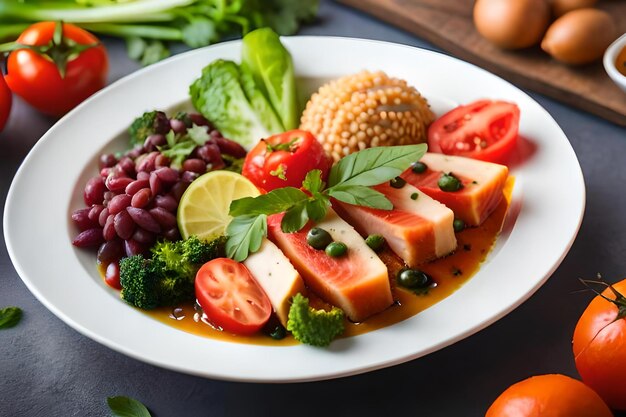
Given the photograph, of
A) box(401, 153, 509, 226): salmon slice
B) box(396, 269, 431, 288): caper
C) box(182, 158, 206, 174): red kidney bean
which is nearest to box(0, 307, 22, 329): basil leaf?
box(182, 158, 206, 174): red kidney bean

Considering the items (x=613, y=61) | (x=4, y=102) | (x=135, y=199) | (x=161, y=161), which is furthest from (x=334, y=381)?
(x=4, y=102)

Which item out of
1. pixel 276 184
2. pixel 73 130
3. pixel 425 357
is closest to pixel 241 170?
pixel 276 184

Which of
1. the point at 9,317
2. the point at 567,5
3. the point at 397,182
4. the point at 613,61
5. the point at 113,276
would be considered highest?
the point at 567,5

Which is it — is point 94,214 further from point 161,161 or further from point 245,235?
point 245,235

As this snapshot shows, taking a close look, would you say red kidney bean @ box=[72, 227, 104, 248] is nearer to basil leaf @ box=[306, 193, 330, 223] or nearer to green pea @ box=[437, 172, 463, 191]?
basil leaf @ box=[306, 193, 330, 223]

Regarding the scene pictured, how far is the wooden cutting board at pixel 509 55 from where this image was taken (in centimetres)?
427

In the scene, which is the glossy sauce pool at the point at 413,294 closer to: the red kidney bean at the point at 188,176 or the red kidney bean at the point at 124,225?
the red kidney bean at the point at 124,225

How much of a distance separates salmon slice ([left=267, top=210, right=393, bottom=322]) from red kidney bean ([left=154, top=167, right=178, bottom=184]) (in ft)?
1.88

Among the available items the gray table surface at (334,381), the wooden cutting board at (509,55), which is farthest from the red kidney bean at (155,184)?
the wooden cutting board at (509,55)

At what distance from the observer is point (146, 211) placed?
3363 millimetres

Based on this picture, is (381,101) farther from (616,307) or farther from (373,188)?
(616,307)

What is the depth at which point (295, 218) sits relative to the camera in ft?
10.4

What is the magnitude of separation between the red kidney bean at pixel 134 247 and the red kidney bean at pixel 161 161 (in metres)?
0.48

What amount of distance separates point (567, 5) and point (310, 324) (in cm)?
285
